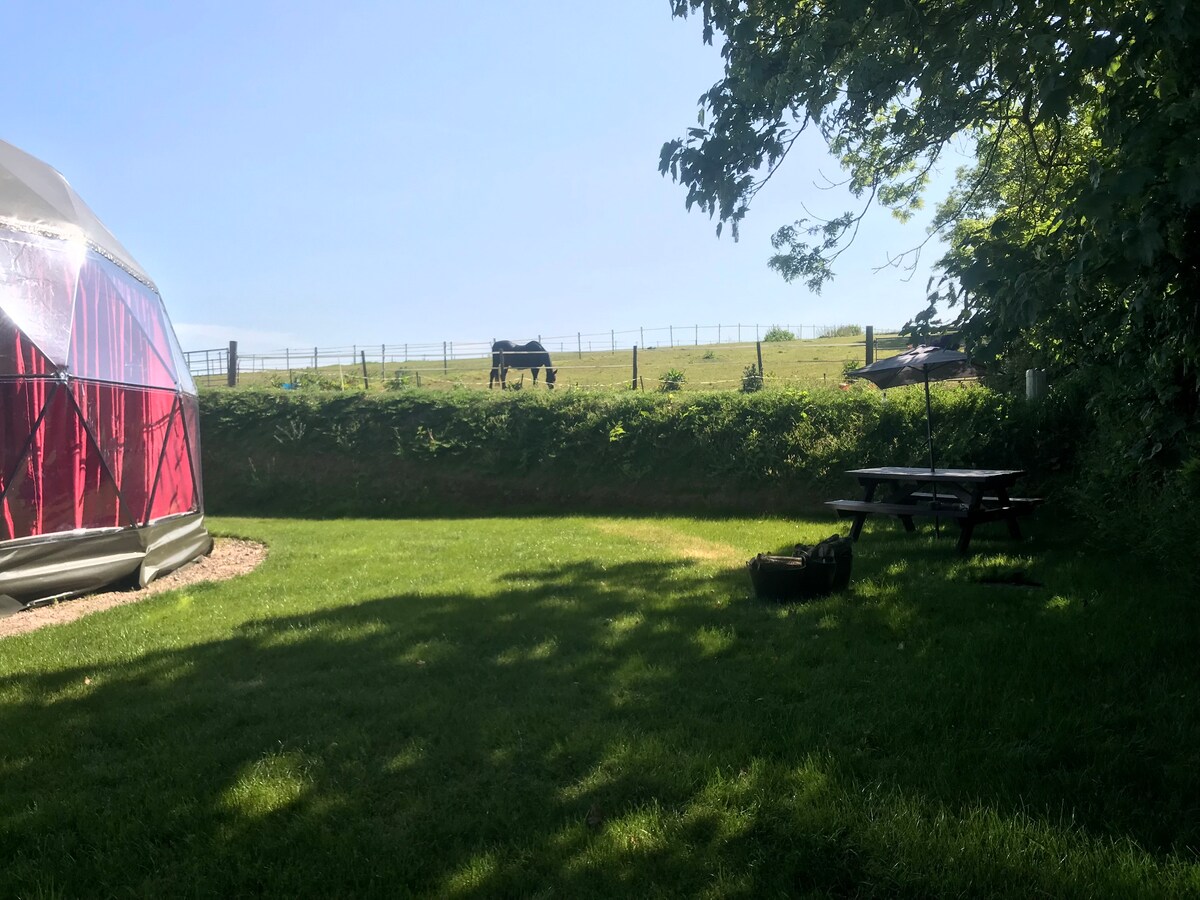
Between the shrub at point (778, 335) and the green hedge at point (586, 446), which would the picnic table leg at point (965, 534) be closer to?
the green hedge at point (586, 446)

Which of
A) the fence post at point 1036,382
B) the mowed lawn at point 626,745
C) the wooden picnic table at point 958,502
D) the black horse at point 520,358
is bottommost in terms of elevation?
the mowed lawn at point 626,745

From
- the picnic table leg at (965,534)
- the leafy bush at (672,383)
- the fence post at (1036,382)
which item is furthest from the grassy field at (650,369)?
the picnic table leg at (965,534)

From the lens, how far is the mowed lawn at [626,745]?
2.83 m

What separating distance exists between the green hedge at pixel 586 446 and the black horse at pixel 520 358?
12.9ft

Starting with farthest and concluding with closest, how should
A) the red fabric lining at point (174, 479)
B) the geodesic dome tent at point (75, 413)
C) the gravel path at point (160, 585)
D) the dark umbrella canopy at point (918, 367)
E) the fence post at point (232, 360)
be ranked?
the fence post at point (232, 360) < the red fabric lining at point (174, 479) < the dark umbrella canopy at point (918, 367) < the geodesic dome tent at point (75, 413) < the gravel path at point (160, 585)

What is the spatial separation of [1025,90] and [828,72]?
5.21 feet

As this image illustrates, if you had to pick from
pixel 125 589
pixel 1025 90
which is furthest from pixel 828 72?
pixel 125 589

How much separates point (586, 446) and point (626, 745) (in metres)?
11.6

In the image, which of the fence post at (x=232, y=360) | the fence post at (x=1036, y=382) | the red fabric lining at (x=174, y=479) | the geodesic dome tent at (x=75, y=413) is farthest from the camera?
the fence post at (x=232, y=360)

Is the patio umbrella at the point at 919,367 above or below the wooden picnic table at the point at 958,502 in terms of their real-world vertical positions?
above

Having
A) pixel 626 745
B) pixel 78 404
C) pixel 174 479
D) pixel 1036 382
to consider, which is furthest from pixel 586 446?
pixel 626 745

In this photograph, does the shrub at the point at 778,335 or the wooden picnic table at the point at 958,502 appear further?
the shrub at the point at 778,335

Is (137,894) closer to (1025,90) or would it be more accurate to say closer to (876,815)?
(876,815)

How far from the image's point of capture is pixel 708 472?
46.0 feet
